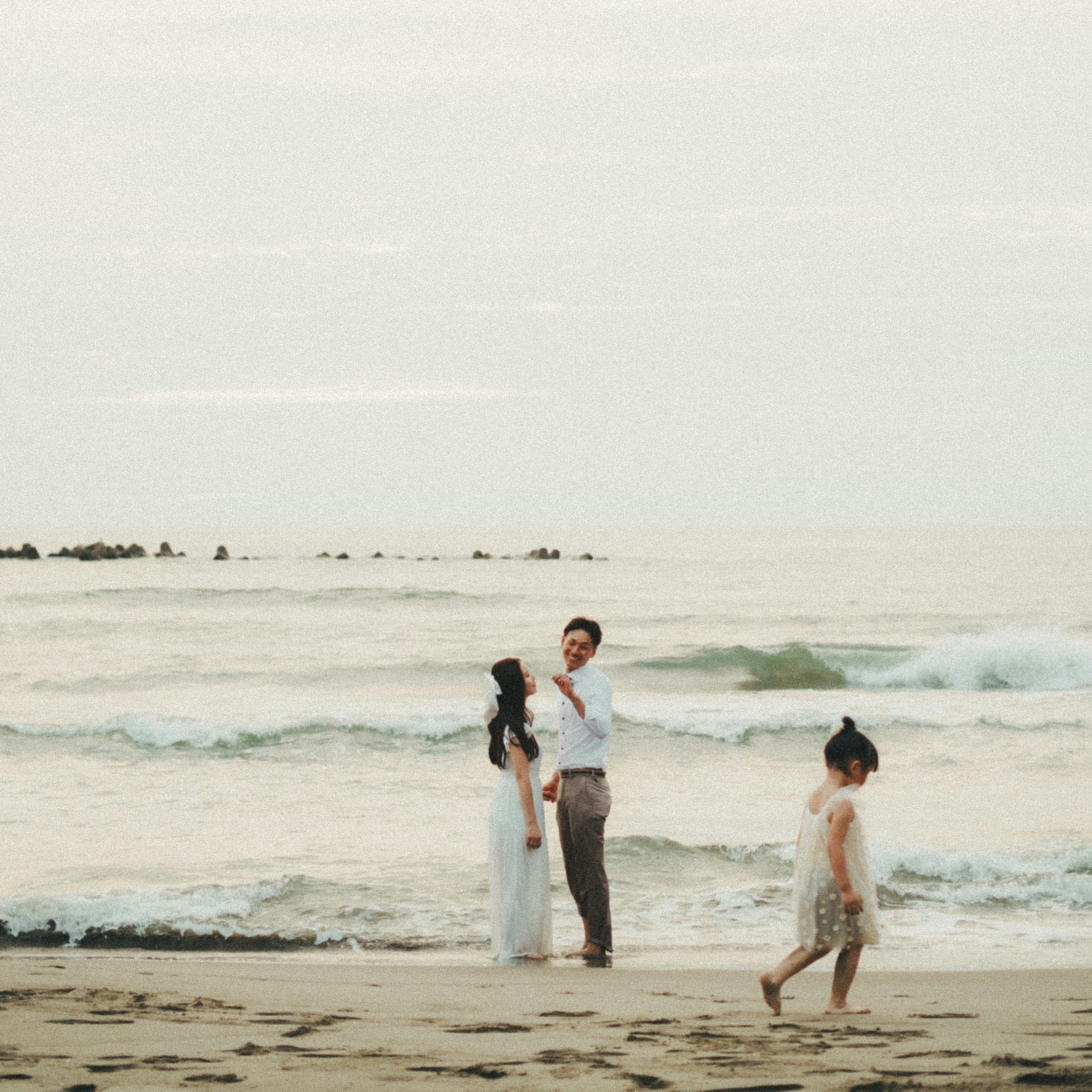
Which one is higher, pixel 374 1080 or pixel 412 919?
pixel 374 1080

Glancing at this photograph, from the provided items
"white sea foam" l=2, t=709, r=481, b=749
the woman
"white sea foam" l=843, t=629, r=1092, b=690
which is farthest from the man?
"white sea foam" l=843, t=629, r=1092, b=690

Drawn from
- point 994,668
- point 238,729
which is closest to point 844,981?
point 238,729

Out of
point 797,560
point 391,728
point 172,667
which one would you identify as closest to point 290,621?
point 172,667

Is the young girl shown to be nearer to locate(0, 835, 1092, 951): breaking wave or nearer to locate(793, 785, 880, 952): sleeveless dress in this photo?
locate(793, 785, 880, 952): sleeveless dress

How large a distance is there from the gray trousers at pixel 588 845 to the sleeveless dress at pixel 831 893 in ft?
5.73

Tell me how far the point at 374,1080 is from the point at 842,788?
7.65 feet

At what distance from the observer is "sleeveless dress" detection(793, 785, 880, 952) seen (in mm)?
5180

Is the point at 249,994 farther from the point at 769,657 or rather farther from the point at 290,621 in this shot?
the point at 290,621

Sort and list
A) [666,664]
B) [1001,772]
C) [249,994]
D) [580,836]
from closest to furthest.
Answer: [249,994] < [580,836] < [1001,772] < [666,664]

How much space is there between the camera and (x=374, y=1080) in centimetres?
383

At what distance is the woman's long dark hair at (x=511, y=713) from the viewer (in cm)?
659

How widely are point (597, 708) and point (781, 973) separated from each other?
6.69ft

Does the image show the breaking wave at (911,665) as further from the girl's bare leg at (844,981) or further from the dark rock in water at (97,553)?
the dark rock in water at (97,553)

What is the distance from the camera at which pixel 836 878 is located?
16.7 feet
